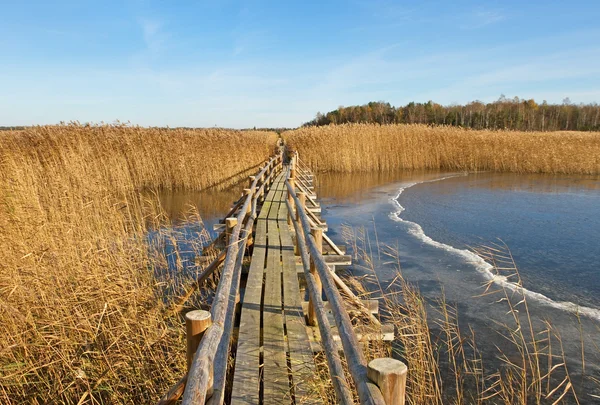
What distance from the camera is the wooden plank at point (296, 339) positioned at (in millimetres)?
3066

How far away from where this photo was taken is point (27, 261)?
459cm

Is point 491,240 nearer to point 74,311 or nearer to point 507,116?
point 74,311

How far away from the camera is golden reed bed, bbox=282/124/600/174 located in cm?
2384

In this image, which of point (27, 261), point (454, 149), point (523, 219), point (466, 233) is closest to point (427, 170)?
point (454, 149)

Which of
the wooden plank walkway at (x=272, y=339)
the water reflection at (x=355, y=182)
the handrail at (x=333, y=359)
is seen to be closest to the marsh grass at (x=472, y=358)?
the wooden plank walkway at (x=272, y=339)

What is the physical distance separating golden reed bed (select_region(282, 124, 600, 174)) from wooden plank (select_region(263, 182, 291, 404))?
17873 millimetres

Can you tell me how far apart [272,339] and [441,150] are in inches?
954

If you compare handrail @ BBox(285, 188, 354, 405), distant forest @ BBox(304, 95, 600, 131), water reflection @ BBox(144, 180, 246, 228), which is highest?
distant forest @ BBox(304, 95, 600, 131)

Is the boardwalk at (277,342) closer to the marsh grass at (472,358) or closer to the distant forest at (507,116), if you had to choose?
the marsh grass at (472,358)

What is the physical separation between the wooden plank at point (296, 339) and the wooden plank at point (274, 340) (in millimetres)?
69

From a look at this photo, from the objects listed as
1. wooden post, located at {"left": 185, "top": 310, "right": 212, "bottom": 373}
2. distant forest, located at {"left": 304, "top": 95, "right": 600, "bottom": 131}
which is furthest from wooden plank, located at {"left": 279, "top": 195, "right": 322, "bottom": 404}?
distant forest, located at {"left": 304, "top": 95, "right": 600, "bottom": 131}

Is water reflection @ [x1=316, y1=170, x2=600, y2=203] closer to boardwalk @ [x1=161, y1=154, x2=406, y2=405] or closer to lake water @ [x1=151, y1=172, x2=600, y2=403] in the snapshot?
lake water @ [x1=151, y1=172, x2=600, y2=403]

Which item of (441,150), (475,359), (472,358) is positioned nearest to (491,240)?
(472,358)

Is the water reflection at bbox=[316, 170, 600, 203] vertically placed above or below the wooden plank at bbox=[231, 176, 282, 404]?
below
